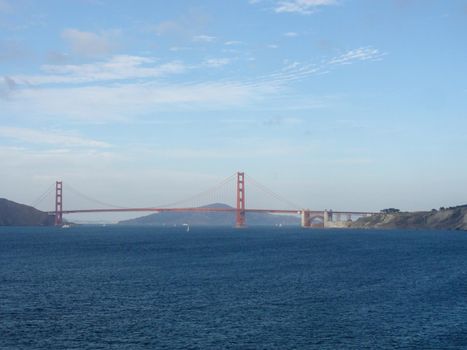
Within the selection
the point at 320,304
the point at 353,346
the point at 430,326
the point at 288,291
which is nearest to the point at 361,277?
the point at 288,291

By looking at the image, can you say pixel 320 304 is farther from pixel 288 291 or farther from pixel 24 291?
pixel 24 291

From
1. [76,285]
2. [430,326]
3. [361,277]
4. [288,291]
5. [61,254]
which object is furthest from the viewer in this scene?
[61,254]

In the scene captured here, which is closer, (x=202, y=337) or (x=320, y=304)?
(x=202, y=337)

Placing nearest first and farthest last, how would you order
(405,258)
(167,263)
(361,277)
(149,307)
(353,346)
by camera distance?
(353,346)
(149,307)
(361,277)
(167,263)
(405,258)

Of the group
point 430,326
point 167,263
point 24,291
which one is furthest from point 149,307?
point 167,263

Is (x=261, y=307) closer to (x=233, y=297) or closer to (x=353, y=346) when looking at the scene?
(x=233, y=297)

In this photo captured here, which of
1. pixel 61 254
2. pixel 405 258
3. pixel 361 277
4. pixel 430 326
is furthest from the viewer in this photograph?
pixel 61 254

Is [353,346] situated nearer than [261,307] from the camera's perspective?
Yes

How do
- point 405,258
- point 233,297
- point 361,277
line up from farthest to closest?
point 405,258 → point 361,277 → point 233,297
